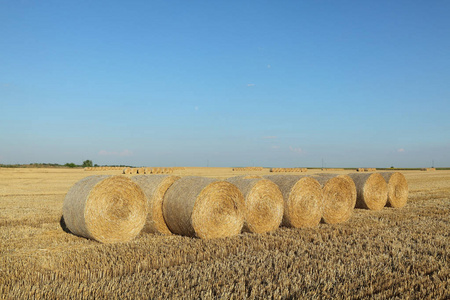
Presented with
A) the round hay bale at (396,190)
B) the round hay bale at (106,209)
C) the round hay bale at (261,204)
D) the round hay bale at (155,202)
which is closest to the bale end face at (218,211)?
the round hay bale at (261,204)

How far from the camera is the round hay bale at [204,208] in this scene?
8086 millimetres

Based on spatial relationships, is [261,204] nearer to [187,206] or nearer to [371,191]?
[187,206]

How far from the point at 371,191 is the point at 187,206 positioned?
330 inches

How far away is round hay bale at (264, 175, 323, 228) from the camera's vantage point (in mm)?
9781

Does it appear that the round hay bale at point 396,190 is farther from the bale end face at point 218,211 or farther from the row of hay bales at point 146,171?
the row of hay bales at point 146,171

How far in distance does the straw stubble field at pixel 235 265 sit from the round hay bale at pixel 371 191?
4.59 meters

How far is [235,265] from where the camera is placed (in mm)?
5820

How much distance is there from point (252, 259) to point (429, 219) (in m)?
6.73

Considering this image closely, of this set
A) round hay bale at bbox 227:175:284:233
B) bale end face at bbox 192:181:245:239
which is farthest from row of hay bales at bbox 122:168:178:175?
bale end face at bbox 192:181:245:239

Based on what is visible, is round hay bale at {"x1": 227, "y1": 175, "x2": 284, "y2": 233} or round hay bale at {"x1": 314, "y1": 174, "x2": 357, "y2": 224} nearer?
round hay bale at {"x1": 227, "y1": 175, "x2": 284, "y2": 233}

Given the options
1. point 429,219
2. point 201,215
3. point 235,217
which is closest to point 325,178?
point 429,219

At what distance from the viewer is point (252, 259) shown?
6262mm

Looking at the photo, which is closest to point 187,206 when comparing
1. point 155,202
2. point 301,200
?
point 155,202

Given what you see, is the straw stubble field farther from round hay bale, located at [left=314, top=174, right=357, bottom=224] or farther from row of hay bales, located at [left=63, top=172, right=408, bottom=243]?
round hay bale, located at [left=314, top=174, right=357, bottom=224]
